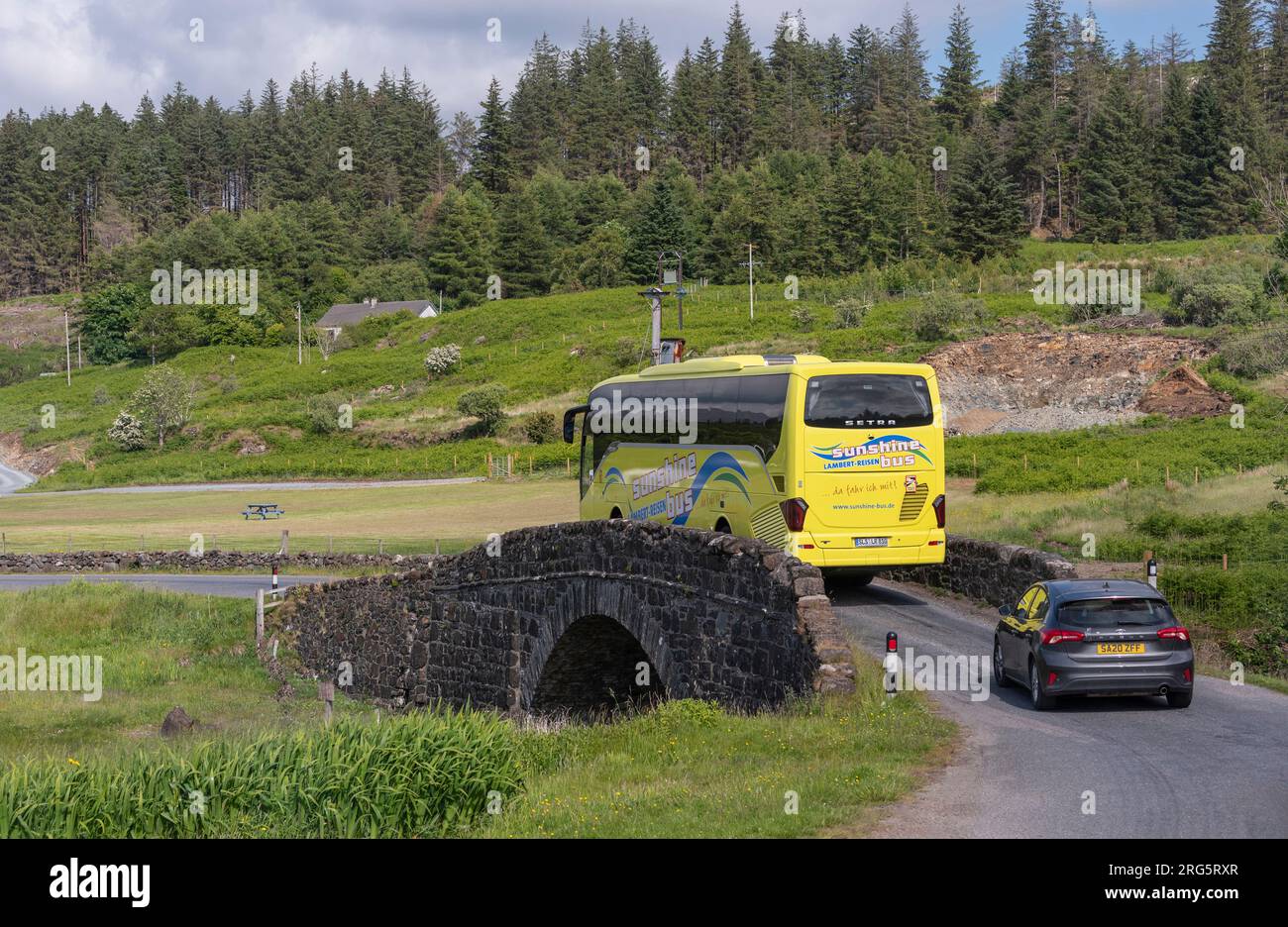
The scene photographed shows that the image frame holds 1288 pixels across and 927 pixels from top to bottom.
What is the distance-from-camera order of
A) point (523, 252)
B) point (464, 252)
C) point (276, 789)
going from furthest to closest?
1. point (464, 252)
2. point (523, 252)
3. point (276, 789)

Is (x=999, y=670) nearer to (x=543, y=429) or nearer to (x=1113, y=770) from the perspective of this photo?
(x=1113, y=770)

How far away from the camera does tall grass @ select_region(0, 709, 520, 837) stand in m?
14.0

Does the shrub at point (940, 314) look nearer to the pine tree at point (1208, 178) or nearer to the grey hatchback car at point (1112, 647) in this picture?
the pine tree at point (1208, 178)

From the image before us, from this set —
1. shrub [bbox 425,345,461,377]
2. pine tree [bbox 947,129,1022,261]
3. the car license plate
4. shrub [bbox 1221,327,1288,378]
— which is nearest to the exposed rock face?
shrub [bbox 1221,327,1288,378]

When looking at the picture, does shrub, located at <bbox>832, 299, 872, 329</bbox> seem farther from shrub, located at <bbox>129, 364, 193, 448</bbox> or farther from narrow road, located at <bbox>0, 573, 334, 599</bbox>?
narrow road, located at <bbox>0, 573, 334, 599</bbox>

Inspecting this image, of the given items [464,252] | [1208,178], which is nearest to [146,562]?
[464,252]

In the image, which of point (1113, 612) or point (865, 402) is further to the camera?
point (865, 402)

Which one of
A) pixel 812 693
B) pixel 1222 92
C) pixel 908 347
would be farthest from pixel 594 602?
pixel 1222 92

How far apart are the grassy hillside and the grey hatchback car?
33.5 m

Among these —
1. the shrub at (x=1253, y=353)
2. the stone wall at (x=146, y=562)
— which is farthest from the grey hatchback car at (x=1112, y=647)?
the shrub at (x=1253, y=353)

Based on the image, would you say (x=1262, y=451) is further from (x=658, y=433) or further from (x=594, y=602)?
(x=594, y=602)

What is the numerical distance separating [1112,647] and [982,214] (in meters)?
104

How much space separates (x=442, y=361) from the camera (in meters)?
102

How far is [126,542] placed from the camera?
5384 centimetres
